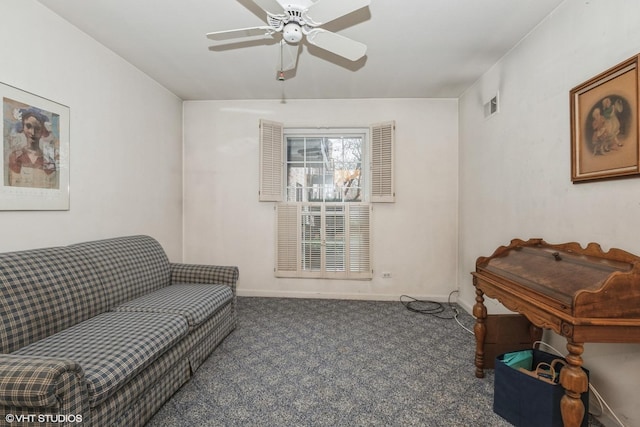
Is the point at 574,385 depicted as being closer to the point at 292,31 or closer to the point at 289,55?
the point at 292,31

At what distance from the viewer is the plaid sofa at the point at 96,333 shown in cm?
110

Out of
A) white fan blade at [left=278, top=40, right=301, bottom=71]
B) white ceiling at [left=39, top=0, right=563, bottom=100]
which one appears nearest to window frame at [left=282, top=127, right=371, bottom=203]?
white ceiling at [left=39, top=0, right=563, bottom=100]

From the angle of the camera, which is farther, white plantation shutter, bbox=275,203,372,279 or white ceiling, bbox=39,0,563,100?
white plantation shutter, bbox=275,203,372,279

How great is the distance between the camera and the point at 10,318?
4.95ft

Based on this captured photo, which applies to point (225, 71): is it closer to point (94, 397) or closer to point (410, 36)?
point (410, 36)

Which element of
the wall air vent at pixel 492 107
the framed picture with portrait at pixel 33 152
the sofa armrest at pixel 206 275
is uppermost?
the wall air vent at pixel 492 107

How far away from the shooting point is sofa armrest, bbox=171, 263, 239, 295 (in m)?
2.77

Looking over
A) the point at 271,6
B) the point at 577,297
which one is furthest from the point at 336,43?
the point at 577,297

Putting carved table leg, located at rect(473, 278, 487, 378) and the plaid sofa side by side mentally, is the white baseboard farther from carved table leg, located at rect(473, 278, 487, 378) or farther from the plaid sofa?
carved table leg, located at rect(473, 278, 487, 378)

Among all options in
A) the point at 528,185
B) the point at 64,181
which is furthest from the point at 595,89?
the point at 64,181

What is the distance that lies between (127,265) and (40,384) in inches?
55.9

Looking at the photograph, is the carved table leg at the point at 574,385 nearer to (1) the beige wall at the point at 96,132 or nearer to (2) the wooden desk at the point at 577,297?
(2) the wooden desk at the point at 577,297

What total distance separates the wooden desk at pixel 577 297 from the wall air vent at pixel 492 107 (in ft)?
5.16

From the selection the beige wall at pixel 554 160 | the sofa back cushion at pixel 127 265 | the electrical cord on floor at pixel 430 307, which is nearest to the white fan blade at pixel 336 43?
the beige wall at pixel 554 160
